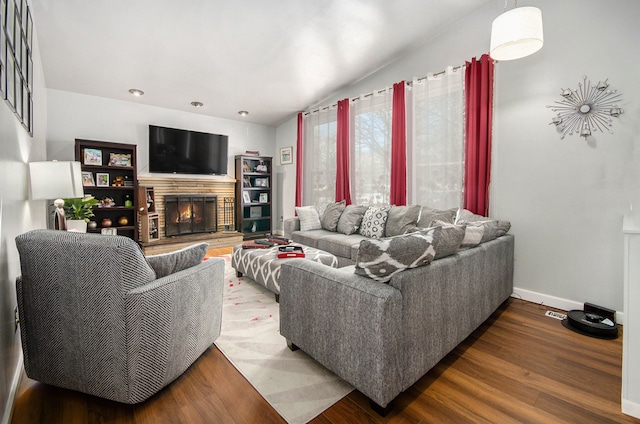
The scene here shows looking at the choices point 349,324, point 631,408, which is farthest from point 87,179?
point 631,408

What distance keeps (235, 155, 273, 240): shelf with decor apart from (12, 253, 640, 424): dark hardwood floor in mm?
4203

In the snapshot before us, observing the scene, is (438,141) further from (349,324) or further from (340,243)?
(349,324)

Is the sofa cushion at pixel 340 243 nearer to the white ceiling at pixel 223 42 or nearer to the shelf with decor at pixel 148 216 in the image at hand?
the white ceiling at pixel 223 42

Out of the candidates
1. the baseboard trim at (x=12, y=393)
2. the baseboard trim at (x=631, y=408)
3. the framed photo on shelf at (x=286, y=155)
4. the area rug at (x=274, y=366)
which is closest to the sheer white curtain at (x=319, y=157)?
the framed photo on shelf at (x=286, y=155)

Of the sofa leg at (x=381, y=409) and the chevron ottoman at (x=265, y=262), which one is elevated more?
the chevron ottoman at (x=265, y=262)

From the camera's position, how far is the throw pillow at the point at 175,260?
154 centimetres

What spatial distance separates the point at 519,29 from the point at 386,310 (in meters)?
2.10

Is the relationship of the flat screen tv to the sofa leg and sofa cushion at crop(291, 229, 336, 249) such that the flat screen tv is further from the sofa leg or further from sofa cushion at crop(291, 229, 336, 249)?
the sofa leg

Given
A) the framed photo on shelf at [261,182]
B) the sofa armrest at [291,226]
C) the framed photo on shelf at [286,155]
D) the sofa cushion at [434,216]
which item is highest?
the framed photo on shelf at [286,155]

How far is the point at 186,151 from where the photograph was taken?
5195 millimetres

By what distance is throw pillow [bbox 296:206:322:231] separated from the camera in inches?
171

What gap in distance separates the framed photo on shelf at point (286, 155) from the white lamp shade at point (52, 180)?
13.5 feet

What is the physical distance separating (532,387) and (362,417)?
3.32 ft

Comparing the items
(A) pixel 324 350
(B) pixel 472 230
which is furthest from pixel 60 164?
(B) pixel 472 230
